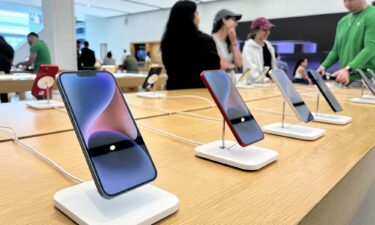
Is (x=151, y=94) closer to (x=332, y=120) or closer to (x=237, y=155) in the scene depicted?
(x=332, y=120)

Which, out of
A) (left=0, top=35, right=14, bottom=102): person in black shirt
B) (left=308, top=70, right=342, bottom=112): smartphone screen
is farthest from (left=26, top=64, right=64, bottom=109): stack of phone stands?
(left=0, top=35, right=14, bottom=102): person in black shirt

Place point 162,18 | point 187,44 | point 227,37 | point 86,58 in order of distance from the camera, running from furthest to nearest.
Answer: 1. point 162,18
2. point 86,58
3. point 227,37
4. point 187,44

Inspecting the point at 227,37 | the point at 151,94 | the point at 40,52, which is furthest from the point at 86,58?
the point at 151,94

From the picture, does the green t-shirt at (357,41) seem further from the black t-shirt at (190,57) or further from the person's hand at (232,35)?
the black t-shirt at (190,57)

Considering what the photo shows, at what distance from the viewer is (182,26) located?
67.7 inches

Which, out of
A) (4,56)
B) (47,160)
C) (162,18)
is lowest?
(47,160)

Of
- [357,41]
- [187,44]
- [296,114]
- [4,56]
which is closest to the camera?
[296,114]

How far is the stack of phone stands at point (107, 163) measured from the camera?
32 cm

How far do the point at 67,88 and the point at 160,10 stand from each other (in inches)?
350

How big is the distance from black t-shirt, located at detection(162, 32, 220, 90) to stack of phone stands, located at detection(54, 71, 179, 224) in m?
1.32

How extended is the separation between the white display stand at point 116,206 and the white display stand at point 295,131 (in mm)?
434

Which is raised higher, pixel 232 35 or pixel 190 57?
pixel 232 35

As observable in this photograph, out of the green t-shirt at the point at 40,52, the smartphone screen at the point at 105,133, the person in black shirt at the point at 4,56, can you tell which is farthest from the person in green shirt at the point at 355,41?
the person in black shirt at the point at 4,56

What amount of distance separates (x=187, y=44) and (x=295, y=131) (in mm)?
1099
